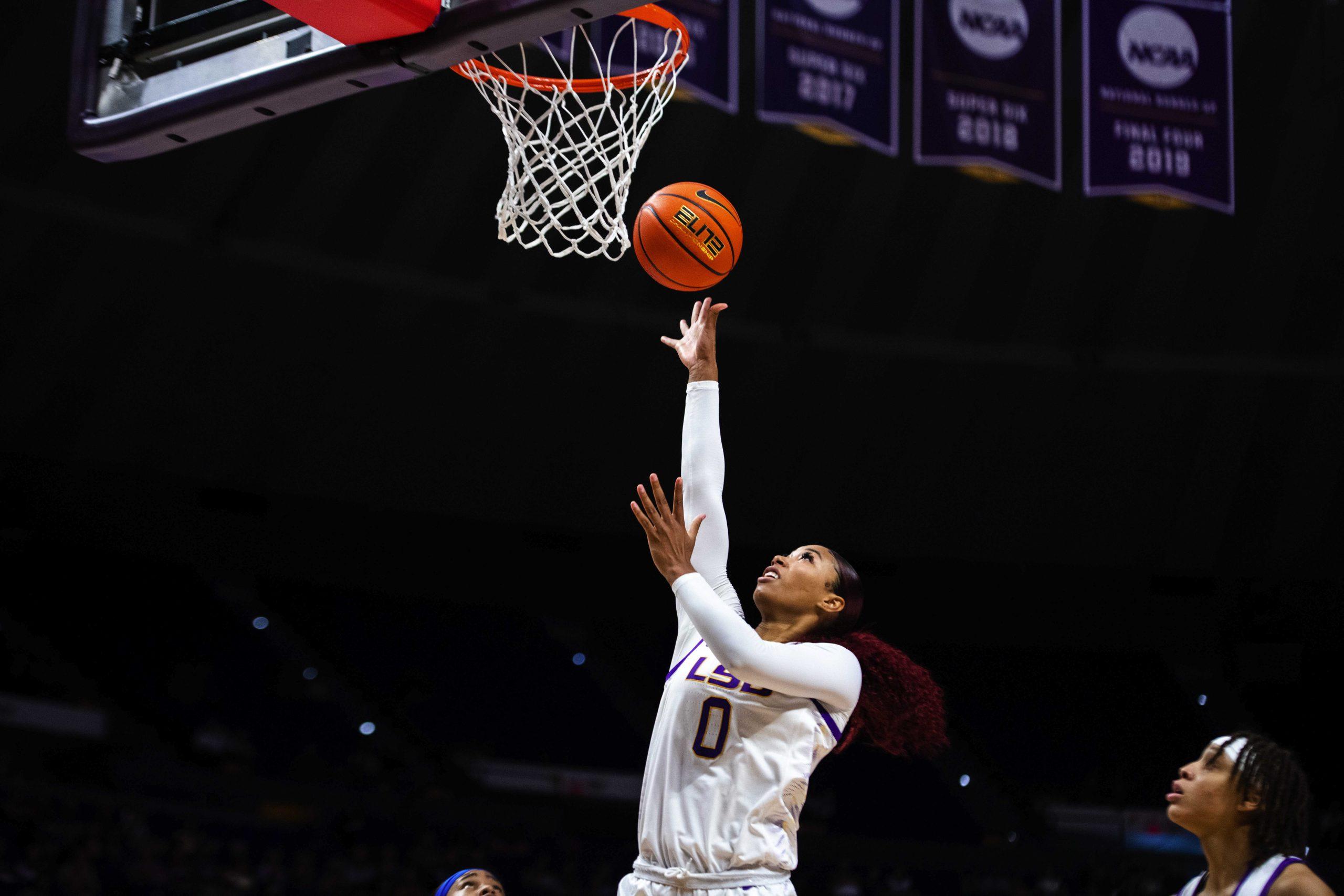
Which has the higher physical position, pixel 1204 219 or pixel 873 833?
pixel 1204 219

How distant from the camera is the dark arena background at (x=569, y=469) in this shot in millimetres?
12438

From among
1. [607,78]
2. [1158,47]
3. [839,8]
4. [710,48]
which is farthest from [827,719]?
[1158,47]

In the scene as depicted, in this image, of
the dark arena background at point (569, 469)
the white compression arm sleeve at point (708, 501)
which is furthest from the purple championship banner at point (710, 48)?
the white compression arm sleeve at point (708, 501)

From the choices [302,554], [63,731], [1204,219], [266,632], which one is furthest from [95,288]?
[1204,219]

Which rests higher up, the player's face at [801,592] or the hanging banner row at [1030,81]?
the hanging banner row at [1030,81]

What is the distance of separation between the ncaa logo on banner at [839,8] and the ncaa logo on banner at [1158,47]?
179 cm

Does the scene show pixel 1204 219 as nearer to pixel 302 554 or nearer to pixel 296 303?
pixel 296 303

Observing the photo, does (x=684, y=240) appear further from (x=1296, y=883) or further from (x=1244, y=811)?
(x=1296, y=883)

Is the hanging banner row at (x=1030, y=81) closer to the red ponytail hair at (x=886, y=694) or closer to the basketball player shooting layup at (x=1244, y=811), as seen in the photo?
the red ponytail hair at (x=886, y=694)

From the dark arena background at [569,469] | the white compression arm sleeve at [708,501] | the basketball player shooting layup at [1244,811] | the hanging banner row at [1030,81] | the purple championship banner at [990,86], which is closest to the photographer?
the basketball player shooting layup at [1244,811]

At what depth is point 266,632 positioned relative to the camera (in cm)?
1722

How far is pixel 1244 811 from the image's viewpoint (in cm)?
312

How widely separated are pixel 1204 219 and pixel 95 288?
1045 centimetres

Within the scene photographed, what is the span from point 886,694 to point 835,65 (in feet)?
18.9
